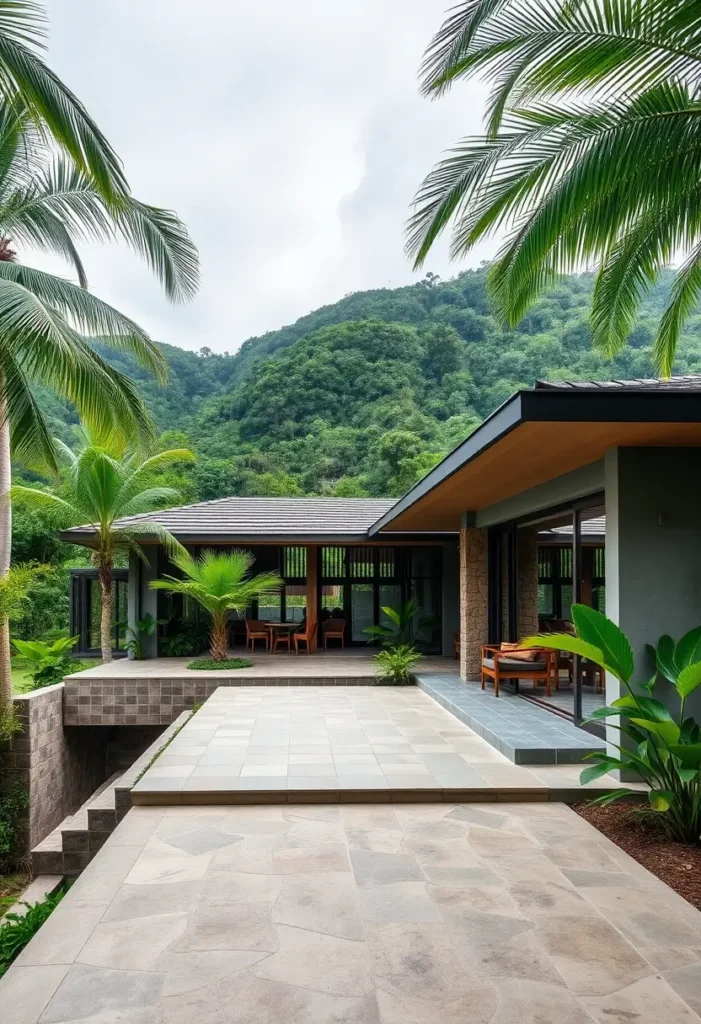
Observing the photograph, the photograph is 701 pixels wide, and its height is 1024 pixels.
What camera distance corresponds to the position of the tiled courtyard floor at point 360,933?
295 centimetres

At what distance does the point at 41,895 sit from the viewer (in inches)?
307

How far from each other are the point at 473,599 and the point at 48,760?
6535 mm

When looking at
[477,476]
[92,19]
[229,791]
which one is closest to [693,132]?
[477,476]

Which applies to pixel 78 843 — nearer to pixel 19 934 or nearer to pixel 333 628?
pixel 19 934

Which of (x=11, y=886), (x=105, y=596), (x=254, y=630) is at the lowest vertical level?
(x=11, y=886)

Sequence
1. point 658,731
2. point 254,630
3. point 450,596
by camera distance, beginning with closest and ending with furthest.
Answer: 1. point 658,731
2. point 450,596
3. point 254,630

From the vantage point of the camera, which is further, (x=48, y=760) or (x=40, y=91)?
(x=48, y=760)

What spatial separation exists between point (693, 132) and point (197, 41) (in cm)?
1542

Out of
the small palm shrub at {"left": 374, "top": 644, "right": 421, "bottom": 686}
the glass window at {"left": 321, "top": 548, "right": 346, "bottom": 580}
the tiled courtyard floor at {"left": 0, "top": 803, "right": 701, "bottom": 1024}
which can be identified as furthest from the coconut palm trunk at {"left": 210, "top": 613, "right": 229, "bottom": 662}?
the tiled courtyard floor at {"left": 0, "top": 803, "right": 701, "bottom": 1024}

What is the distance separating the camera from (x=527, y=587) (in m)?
11.4

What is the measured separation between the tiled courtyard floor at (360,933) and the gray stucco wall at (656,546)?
1.83 meters

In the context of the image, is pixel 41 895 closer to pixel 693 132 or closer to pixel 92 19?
pixel 693 132

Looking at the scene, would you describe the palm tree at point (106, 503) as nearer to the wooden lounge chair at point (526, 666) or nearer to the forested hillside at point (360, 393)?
the wooden lounge chair at point (526, 666)

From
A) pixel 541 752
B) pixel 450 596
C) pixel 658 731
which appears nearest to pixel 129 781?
pixel 541 752
